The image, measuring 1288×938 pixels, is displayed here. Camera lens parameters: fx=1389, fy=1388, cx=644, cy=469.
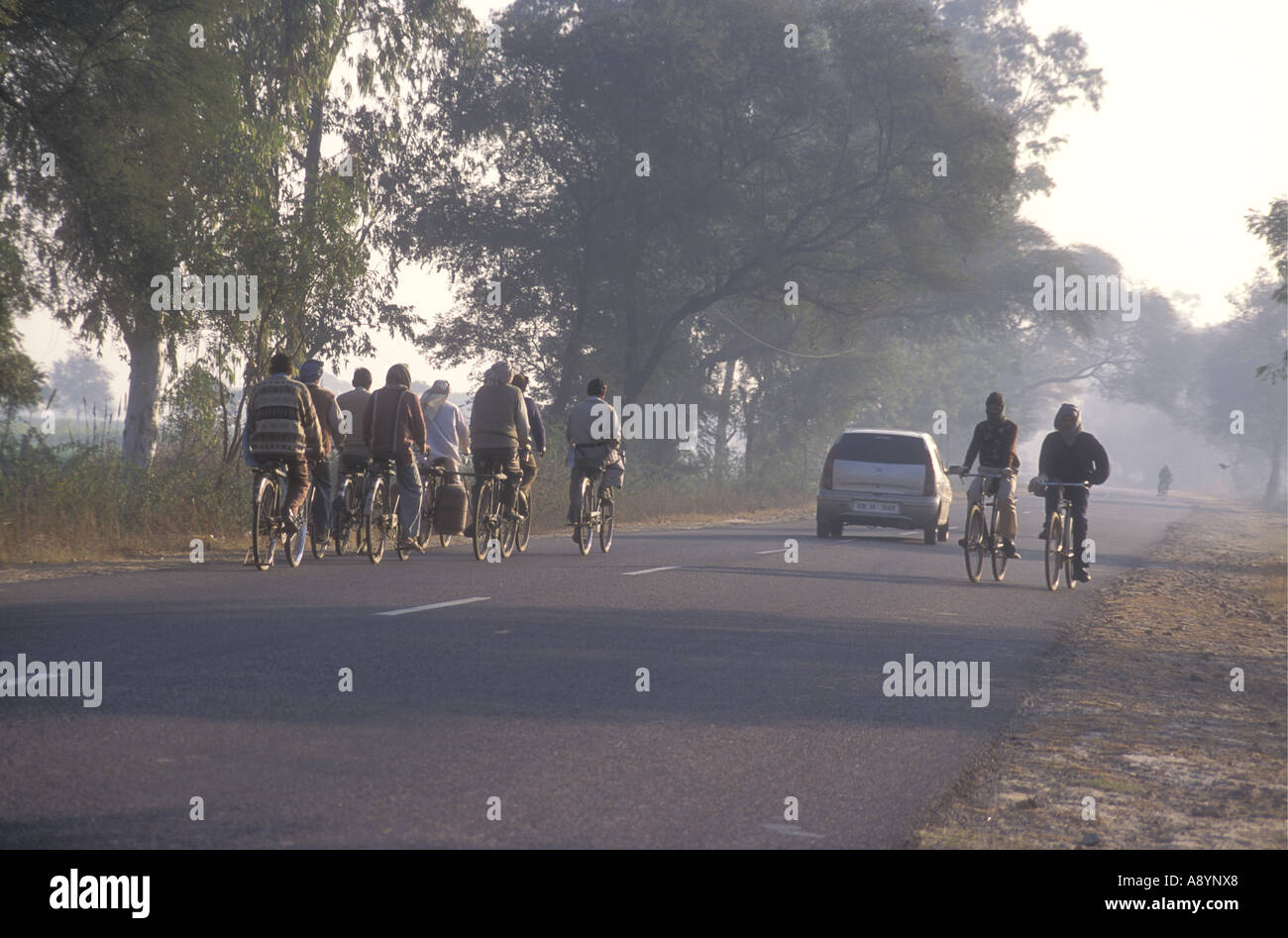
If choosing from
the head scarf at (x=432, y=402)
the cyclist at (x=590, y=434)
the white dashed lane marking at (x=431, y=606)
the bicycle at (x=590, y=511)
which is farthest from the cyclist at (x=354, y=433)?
the white dashed lane marking at (x=431, y=606)

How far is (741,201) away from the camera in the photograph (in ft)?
111

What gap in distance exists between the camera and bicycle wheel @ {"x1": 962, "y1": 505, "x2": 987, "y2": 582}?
16297 mm

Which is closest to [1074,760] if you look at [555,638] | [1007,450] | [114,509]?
[555,638]

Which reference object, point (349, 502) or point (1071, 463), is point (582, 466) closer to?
point (349, 502)

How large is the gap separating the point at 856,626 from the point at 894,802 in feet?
19.0

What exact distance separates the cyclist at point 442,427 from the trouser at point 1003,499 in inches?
238

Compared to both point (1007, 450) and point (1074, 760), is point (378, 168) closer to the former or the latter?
point (1007, 450)

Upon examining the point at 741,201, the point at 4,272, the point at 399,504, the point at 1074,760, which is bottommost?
the point at 1074,760

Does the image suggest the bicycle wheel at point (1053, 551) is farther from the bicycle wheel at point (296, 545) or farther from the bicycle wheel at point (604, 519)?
the bicycle wheel at point (296, 545)

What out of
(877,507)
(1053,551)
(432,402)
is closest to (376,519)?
(432,402)

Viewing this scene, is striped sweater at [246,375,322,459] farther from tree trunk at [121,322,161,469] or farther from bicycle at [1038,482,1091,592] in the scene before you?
tree trunk at [121,322,161,469]

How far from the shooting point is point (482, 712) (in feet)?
23.4

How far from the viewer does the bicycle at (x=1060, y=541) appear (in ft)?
51.3

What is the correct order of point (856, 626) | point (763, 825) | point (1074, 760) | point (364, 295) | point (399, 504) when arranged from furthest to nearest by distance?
point (364, 295)
point (399, 504)
point (856, 626)
point (1074, 760)
point (763, 825)
